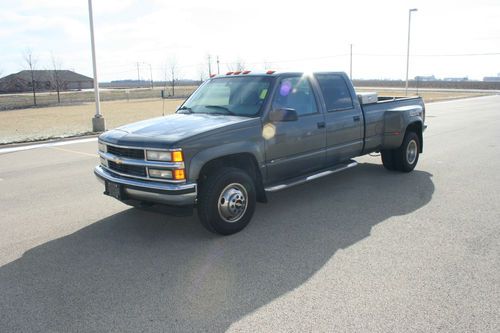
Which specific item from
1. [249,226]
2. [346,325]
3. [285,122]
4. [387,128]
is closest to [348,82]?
[387,128]

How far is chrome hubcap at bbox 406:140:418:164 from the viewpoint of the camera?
809 centimetres

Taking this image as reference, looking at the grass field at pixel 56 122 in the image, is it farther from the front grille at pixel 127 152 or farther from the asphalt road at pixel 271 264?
the asphalt road at pixel 271 264

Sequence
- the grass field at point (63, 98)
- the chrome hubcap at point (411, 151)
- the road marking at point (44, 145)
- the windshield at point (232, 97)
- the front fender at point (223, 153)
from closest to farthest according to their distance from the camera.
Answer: the front fender at point (223, 153), the windshield at point (232, 97), the chrome hubcap at point (411, 151), the road marking at point (44, 145), the grass field at point (63, 98)

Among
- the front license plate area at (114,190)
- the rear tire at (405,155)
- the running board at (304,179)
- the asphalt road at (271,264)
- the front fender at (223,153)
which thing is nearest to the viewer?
the asphalt road at (271,264)

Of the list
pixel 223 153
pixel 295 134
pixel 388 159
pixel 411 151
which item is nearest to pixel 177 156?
pixel 223 153

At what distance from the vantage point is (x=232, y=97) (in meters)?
5.86

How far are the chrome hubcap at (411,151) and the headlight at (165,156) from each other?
16.5ft

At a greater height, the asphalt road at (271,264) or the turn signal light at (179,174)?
the turn signal light at (179,174)

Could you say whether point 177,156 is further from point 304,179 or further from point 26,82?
point 26,82

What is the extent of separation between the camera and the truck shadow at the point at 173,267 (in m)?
3.38

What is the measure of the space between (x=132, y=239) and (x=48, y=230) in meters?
1.19

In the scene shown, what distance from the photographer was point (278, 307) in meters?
3.45

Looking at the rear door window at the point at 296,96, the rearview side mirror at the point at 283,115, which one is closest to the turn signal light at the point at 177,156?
the rearview side mirror at the point at 283,115

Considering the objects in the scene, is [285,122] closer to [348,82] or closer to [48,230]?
[348,82]
